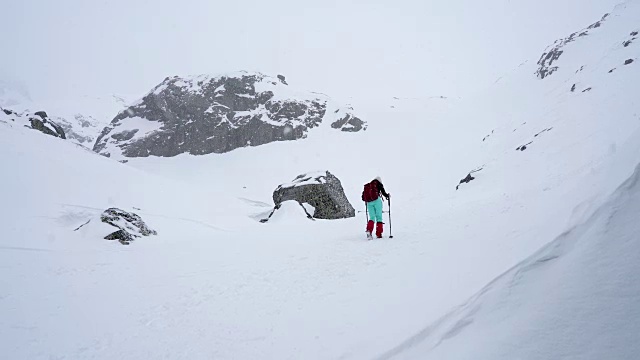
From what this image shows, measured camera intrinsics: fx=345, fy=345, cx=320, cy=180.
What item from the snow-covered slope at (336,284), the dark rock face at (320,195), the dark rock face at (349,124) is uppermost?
the dark rock face at (349,124)

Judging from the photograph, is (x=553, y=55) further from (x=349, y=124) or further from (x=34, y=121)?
(x=34, y=121)

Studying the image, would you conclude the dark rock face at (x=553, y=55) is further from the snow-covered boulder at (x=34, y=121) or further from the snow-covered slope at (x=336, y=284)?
the snow-covered boulder at (x=34, y=121)

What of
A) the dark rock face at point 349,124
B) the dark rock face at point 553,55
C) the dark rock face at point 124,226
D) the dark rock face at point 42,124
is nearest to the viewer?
the dark rock face at point 124,226

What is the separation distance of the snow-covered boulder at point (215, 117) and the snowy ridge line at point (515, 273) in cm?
5804

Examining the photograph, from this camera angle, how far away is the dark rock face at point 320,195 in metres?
19.3

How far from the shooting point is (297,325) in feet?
13.0

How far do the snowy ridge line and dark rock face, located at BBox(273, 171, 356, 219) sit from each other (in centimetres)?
1558

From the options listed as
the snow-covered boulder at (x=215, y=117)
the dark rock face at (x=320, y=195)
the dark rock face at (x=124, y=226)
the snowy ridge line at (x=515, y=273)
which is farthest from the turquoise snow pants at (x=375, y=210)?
the snow-covered boulder at (x=215, y=117)

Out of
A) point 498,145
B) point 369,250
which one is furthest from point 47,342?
point 498,145

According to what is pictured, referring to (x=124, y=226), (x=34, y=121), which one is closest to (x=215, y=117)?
(x=34, y=121)

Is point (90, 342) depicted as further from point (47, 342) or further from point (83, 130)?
point (83, 130)

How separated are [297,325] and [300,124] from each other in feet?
197

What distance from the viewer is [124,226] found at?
11.6 meters

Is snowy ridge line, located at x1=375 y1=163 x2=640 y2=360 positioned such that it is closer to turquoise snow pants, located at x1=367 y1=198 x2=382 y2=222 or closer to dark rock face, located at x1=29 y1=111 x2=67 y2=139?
turquoise snow pants, located at x1=367 y1=198 x2=382 y2=222
